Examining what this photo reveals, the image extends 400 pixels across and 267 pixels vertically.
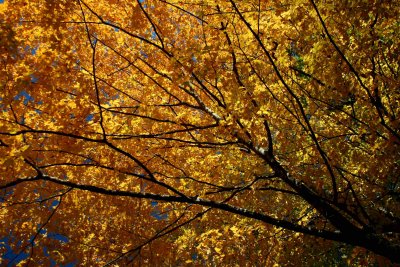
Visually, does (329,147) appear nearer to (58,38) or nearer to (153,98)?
(153,98)

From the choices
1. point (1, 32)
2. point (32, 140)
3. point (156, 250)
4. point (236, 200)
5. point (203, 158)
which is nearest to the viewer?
point (1, 32)

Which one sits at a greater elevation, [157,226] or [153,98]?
[153,98]

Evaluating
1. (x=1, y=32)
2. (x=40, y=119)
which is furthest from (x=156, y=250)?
(x=1, y=32)

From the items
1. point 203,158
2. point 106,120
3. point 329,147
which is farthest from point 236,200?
point 106,120

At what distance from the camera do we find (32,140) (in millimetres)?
3756

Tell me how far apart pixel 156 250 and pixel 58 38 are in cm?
453

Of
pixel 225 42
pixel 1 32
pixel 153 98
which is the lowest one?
pixel 1 32

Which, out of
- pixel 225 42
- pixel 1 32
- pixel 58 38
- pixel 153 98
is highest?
pixel 153 98

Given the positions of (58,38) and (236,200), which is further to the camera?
(236,200)

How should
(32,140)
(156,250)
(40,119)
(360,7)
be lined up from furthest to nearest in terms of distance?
(156,250) < (40,119) < (32,140) < (360,7)

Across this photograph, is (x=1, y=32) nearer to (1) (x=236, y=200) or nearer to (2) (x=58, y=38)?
(2) (x=58, y=38)

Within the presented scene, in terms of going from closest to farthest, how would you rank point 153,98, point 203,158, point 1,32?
point 1,32 → point 153,98 → point 203,158

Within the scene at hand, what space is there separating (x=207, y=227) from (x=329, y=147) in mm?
3242

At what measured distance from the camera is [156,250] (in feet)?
20.2
